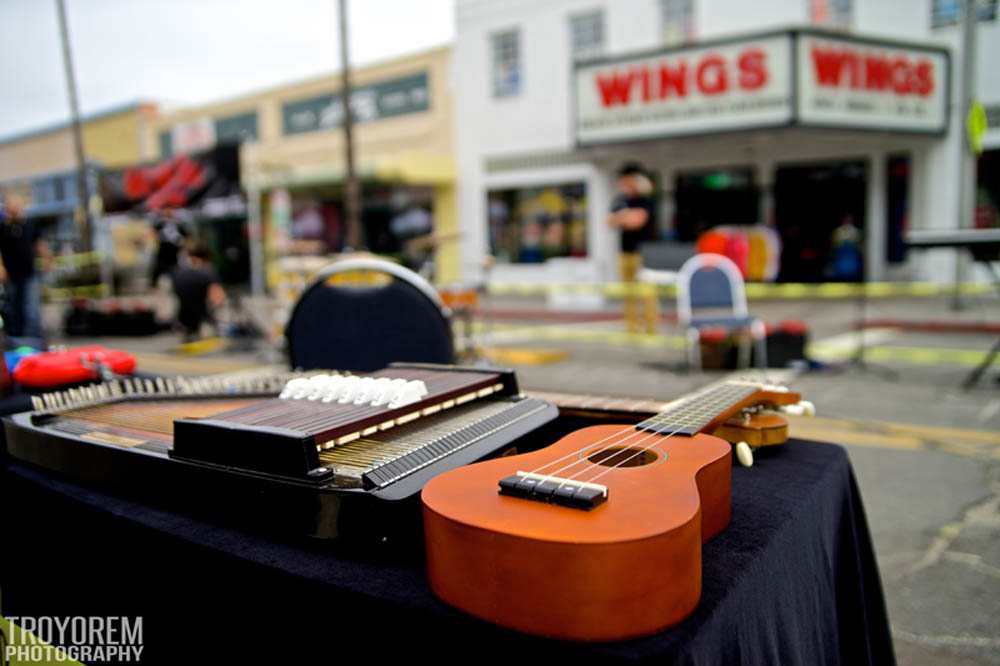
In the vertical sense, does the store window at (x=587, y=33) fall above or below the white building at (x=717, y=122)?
above

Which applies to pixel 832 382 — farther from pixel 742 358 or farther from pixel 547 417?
pixel 547 417

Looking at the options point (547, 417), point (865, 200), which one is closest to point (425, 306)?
point (547, 417)

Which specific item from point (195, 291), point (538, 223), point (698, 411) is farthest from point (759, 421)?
point (538, 223)

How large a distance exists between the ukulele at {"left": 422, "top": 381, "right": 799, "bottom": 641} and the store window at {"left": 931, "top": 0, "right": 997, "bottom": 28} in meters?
15.2

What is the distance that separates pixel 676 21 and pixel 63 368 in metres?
15.3

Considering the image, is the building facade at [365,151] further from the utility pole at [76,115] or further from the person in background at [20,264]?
the person in background at [20,264]

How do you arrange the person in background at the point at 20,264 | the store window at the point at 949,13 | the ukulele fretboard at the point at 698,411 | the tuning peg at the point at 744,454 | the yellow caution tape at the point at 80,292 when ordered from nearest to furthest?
the ukulele fretboard at the point at 698,411
the tuning peg at the point at 744,454
the person in background at the point at 20,264
the store window at the point at 949,13
the yellow caution tape at the point at 80,292

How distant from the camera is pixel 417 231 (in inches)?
752

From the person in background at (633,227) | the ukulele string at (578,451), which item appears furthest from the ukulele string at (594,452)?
the person in background at (633,227)

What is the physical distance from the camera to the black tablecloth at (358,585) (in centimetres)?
84

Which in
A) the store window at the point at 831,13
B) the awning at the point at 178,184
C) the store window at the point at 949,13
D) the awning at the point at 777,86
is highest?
the store window at the point at 831,13

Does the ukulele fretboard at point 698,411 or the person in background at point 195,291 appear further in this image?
the person in background at point 195,291

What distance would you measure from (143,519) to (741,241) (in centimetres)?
1499

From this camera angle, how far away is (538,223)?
56.4 ft
